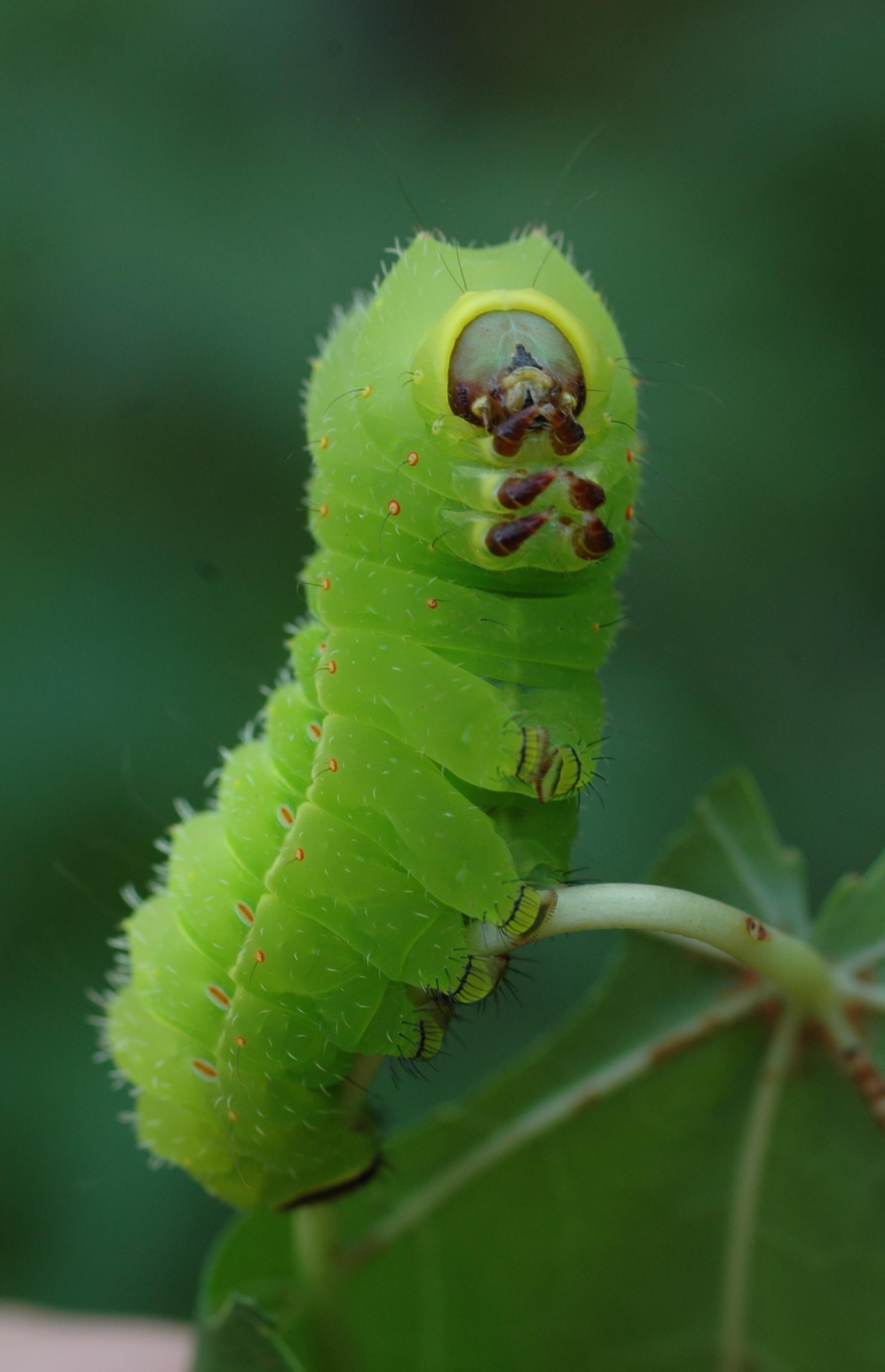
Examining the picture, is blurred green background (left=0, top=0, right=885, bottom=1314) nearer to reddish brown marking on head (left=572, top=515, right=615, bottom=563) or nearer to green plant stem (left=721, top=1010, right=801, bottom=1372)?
green plant stem (left=721, top=1010, right=801, bottom=1372)

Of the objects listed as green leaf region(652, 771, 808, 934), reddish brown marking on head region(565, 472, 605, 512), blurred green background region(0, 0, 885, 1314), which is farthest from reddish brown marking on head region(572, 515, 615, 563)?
blurred green background region(0, 0, 885, 1314)

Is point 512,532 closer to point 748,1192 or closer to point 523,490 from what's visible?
point 523,490

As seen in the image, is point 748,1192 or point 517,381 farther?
point 748,1192

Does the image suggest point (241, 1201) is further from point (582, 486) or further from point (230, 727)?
point (230, 727)

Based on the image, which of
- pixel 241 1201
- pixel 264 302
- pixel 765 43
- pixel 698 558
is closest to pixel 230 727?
pixel 264 302

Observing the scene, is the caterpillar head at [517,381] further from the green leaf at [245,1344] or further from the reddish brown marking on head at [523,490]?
the green leaf at [245,1344]

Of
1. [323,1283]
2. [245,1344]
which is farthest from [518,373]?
[323,1283]

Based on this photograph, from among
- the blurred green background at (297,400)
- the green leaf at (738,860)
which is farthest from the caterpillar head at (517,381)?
the blurred green background at (297,400)
